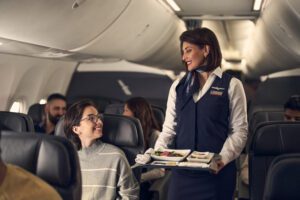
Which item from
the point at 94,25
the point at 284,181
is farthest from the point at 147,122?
the point at 284,181

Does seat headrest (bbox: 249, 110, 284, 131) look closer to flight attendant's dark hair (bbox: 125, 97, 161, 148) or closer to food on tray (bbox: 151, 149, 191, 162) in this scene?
flight attendant's dark hair (bbox: 125, 97, 161, 148)

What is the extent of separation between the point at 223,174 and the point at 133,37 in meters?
3.16

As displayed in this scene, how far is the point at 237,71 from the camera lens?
17094mm

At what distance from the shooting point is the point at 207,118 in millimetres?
3256

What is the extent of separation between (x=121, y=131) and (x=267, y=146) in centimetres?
99

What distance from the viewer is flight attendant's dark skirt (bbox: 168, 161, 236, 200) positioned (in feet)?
10.8

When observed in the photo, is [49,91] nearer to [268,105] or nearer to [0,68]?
[0,68]

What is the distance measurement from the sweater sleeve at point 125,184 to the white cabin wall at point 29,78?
2.99 metres

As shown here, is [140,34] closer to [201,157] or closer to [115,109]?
[115,109]

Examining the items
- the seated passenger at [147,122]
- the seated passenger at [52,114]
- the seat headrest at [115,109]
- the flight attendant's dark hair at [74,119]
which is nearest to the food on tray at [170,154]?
the flight attendant's dark hair at [74,119]

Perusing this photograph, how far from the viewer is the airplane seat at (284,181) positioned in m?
2.50

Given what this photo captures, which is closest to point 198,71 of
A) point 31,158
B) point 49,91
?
point 31,158

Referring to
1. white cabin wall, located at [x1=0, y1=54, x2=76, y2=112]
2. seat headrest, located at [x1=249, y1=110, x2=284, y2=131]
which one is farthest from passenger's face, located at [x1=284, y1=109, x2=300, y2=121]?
white cabin wall, located at [x1=0, y1=54, x2=76, y2=112]

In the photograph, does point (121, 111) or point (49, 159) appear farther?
point (121, 111)
